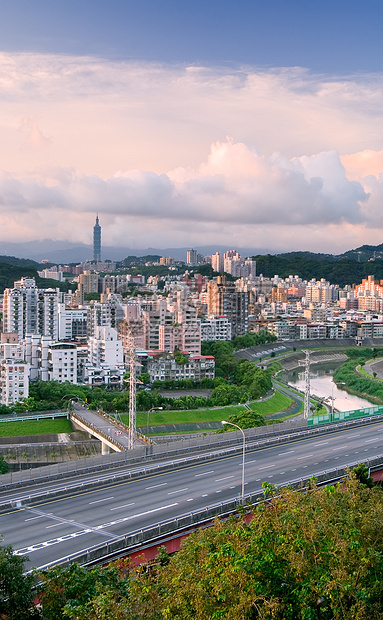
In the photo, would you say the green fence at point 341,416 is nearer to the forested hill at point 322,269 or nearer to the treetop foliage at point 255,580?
the treetop foliage at point 255,580

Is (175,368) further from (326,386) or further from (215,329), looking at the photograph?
(215,329)

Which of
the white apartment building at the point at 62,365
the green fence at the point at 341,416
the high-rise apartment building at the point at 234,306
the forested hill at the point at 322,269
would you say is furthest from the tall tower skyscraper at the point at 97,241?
the green fence at the point at 341,416

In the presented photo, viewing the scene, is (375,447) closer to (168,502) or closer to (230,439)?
(230,439)

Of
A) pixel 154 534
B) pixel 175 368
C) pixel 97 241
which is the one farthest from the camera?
pixel 97 241

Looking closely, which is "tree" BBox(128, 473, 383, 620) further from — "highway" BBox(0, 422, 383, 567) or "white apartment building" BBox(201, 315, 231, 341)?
"white apartment building" BBox(201, 315, 231, 341)

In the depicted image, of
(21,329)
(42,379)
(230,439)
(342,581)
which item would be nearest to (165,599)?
(342,581)

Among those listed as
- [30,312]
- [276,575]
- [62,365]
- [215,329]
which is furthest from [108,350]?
[276,575]
